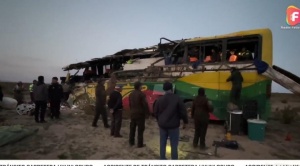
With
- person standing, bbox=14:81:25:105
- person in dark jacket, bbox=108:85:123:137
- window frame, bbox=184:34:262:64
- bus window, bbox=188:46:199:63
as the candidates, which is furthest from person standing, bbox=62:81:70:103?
bus window, bbox=188:46:199:63

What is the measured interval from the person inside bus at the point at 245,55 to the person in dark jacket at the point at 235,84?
0.49 m

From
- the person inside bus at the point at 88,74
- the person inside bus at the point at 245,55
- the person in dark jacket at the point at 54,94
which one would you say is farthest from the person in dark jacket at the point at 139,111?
the person inside bus at the point at 88,74

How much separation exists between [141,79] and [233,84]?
3197mm

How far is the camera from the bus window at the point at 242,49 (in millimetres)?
5324

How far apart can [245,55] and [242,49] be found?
21 cm

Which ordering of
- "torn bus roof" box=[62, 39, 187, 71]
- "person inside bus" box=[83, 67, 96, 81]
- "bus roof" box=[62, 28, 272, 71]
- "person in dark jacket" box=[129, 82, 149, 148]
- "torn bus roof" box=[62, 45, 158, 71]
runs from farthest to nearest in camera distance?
"person inside bus" box=[83, 67, 96, 81]
"torn bus roof" box=[62, 45, 158, 71]
"torn bus roof" box=[62, 39, 187, 71]
"bus roof" box=[62, 28, 272, 71]
"person in dark jacket" box=[129, 82, 149, 148]

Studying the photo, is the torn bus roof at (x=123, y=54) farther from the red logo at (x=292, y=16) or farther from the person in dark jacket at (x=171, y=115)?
the person in dark jacket at (x=171, y=115)

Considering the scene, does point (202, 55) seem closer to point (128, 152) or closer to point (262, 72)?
point (262, 72)

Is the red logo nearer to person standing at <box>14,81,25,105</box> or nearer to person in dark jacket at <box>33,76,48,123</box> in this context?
person in dark jacket at <box>33,76,48,123</box>

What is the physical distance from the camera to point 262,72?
16.7 ft

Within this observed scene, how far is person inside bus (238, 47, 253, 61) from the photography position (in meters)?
5.39

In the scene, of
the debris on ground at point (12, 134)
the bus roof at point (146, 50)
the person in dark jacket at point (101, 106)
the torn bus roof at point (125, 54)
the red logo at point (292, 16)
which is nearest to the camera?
the debris on ground at point (12, 134)

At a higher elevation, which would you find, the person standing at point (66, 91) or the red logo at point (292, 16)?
the red logo at point (292, 16)

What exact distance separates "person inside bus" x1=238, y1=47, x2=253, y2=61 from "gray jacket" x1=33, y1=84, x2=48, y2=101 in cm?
575
